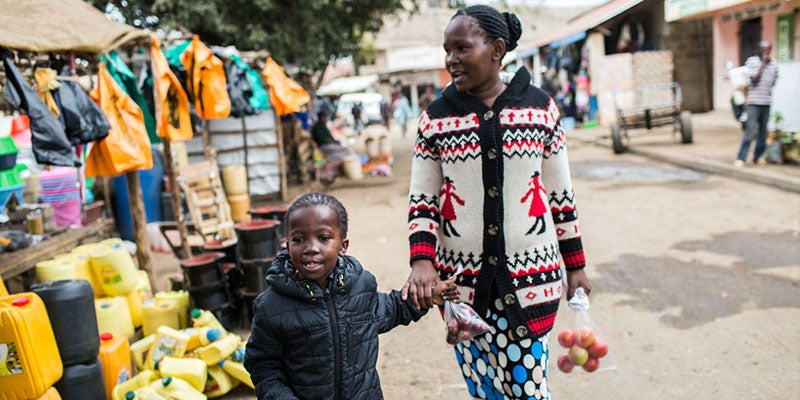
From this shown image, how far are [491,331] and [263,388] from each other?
2.65 ft

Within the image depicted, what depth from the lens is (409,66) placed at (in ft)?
122

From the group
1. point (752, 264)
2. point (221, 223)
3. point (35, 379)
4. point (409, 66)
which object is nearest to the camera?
point (35, 379)

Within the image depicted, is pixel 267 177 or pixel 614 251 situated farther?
pixel 267 177

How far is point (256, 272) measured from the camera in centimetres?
493

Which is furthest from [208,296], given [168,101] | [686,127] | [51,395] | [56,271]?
[686,127]

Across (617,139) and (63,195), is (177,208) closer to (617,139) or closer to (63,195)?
(63,195)

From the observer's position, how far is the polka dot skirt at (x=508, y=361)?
2188mm

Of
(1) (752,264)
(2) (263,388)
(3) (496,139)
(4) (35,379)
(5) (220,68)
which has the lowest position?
(1) (752,264)

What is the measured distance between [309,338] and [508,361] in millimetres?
712

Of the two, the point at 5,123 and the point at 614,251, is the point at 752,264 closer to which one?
the point at 614,251

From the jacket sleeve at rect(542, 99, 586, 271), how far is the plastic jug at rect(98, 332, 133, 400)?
281 centimetres

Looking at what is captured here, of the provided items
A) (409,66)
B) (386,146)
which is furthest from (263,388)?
(409,66)

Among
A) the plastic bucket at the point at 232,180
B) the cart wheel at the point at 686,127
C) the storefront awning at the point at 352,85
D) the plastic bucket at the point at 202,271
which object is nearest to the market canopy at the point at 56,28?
the plastic bucket at the point at 202,271

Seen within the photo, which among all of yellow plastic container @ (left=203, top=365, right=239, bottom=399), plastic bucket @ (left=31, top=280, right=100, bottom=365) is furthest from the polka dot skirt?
plastic bucket @ (left=31, top=280, right=100, bottom=365)
